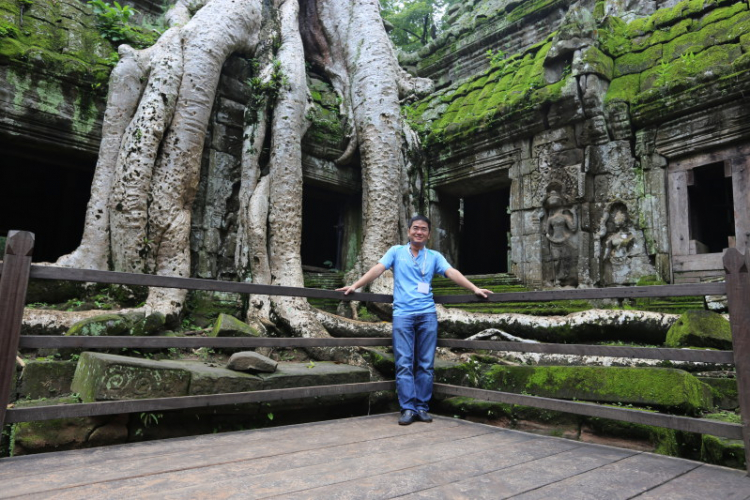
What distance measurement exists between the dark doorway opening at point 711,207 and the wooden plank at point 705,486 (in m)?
4.01

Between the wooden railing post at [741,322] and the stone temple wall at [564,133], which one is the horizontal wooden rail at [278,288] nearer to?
the wooden railing post at [741,322]

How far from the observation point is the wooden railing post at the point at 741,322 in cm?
188

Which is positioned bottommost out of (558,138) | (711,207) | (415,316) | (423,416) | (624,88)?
(423,416)

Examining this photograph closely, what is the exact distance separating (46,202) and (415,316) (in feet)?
29.6

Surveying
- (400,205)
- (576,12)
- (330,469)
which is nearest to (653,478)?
(330,469)

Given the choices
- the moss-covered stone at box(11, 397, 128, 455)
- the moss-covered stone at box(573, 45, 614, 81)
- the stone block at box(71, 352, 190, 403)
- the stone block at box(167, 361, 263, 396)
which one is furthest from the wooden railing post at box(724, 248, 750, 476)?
the moss-covered stone at box(573, 45, 614, 81)

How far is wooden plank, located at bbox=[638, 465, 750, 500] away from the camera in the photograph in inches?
65.5

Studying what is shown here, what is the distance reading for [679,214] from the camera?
530 centimetres

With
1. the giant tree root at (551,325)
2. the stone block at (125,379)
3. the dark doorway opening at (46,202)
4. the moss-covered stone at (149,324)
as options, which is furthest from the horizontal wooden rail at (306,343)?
the dark doorway opening at (46,202)

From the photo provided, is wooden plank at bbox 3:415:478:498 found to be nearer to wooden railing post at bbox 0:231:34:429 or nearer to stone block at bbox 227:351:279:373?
wooden railing post at bbox 0:231:34:429

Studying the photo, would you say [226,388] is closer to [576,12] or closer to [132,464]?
[132,464]

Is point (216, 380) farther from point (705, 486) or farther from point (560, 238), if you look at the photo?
point (560, 238)

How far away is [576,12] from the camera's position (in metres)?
6.07

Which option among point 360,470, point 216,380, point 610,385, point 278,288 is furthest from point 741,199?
point 216,380
